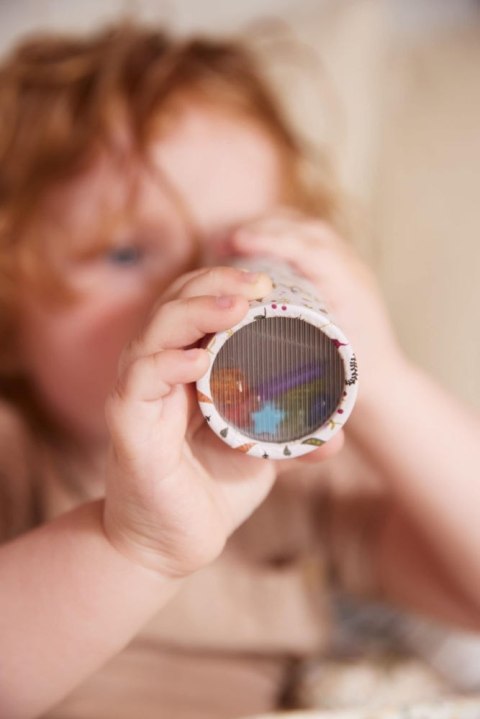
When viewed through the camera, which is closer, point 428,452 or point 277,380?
point 277,380

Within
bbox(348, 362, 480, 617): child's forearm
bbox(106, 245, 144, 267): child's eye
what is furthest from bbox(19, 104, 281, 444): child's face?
bbox(348, 362, 480, 617): child's forearm

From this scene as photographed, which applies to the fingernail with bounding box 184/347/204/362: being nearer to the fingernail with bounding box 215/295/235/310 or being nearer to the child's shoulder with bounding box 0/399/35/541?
the fingernail with bounding box 215/295/235/310

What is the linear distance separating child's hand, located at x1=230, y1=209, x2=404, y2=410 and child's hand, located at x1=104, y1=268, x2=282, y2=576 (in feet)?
0.38

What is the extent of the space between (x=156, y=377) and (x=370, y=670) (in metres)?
0.49

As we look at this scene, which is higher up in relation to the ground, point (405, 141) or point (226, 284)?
point (405, 141)

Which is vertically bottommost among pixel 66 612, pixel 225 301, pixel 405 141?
pixel 66 612

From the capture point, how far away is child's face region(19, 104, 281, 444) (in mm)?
717

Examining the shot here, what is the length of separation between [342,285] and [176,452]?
22cm

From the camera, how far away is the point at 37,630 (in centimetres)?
50

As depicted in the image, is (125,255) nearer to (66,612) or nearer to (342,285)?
(342,285)

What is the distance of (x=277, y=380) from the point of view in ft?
1.40

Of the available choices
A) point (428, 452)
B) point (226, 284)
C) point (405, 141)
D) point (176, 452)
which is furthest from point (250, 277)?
point (405, 141)

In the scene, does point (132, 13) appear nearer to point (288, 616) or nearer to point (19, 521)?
point (19, 521)

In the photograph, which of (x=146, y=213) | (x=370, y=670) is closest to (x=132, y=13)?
(x=146, y=213)
